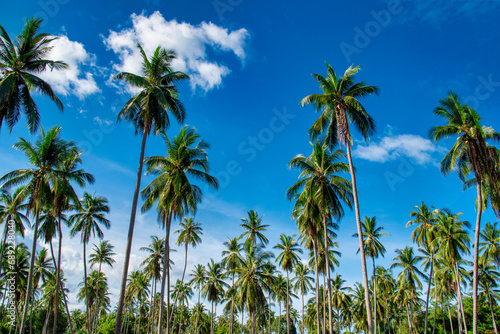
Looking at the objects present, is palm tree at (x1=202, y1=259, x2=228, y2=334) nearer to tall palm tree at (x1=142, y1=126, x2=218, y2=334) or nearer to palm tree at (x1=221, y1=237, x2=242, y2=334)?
palm tree at (x1=221, y1=237, x2=242, y2=334)

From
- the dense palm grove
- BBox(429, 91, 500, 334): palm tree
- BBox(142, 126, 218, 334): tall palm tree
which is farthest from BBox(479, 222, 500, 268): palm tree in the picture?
BBox(142, 126, 218, 334): tall palm tree

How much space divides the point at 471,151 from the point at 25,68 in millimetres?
26575

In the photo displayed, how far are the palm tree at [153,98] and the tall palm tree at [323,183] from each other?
437 inches

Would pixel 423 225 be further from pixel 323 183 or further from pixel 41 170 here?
pixel 41 170

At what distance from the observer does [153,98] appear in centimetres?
1898

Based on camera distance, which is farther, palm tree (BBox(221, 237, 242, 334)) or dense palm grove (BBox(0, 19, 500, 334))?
palm tree (BBox(221, 237, 242, 334))

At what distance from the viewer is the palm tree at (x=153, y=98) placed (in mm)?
18406

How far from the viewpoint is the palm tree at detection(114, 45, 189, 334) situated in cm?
1841

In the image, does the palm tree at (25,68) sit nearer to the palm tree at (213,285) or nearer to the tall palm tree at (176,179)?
the tall palm tree at (176,179)

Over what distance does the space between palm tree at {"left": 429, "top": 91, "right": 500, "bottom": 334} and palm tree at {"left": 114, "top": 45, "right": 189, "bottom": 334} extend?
18.6 m

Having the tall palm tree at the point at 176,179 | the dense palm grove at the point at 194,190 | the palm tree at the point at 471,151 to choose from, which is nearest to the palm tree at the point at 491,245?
the dense palm grove at the point at 194,190

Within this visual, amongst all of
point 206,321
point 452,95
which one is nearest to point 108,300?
point 206,321

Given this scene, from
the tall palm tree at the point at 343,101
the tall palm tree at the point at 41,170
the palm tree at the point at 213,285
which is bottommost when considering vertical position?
the palm tree at the point at 213,285

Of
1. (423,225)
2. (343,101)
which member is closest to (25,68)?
(343,101)
